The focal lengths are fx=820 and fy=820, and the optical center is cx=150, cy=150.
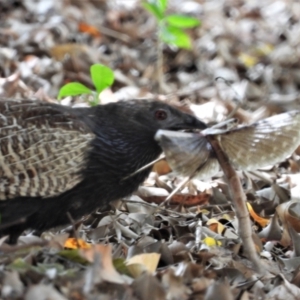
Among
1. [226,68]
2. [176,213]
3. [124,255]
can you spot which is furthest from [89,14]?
[124,255]

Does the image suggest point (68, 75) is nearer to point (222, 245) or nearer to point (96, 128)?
point (96, 128)

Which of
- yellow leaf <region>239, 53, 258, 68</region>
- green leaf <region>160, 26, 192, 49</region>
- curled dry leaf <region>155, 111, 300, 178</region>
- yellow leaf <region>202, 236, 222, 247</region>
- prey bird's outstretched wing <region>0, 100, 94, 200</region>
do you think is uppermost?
curled dry leaf <region>155, 111, 300, 178</region>

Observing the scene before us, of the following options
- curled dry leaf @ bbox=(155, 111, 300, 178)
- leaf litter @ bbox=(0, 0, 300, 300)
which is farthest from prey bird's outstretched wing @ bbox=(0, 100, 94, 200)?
curled dry leaf @ bbox=(155, 111, 300, 178)

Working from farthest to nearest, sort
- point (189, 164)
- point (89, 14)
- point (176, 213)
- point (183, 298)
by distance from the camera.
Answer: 1. point (89, 14)
2. point (176, 213)
3. point (189, 164)
4. point (183, 298)

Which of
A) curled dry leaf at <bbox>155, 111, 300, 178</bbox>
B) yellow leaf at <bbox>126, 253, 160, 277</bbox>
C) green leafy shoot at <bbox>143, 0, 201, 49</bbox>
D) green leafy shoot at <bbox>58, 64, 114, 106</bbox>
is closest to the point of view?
yellow leaf at <bbox>126, 253, 160, 277</bbox>

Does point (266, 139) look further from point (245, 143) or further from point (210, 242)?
point (210, 242)

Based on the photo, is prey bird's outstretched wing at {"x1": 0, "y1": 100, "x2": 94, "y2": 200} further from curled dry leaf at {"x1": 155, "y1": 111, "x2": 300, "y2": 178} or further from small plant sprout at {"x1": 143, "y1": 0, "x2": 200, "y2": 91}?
small plant sprout at {"x1": 143, "y1": 0, "x2": 200, "y2": 91}

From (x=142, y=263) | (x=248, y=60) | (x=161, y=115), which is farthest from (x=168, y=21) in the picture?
(x=142, y=263)
